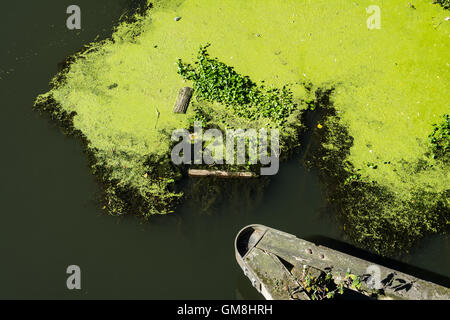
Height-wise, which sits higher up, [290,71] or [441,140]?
[290,71]

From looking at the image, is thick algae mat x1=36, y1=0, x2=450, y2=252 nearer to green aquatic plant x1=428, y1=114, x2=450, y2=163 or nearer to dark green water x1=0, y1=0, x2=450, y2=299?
green aquatic plant x1=428, y1=114, x2=450, y2=163

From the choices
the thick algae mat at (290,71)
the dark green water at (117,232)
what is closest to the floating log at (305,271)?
the dark green water at (117,232)

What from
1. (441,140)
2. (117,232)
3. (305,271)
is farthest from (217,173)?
(441,140)

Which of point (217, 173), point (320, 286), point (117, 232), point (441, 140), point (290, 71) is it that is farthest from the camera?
point (290, 71)

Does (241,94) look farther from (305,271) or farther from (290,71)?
(305,271)

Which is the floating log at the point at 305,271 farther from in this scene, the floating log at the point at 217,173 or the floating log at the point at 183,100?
the floating log at the point at 183,100
